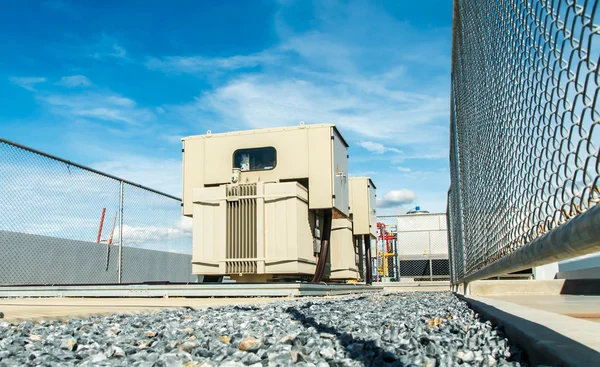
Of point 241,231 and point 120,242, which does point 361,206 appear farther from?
point 120,242

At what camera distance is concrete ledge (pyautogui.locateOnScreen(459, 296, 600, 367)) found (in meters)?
1.21

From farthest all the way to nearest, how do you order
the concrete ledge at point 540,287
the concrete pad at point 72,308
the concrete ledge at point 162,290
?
the concrete ledge at point 540,287
the concrete ledge at point 162,290
the concrete pad at point 72,308

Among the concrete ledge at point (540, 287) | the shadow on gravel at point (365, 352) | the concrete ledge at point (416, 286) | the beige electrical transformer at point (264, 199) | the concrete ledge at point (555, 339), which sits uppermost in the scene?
the beige electrical transformer at point (264, 199)

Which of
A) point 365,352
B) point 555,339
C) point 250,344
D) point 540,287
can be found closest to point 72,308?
point 250,344

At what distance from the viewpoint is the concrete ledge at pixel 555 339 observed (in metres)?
1.21

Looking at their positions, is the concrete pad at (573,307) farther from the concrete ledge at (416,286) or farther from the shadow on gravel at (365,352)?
the concrete ledge at (416,286)

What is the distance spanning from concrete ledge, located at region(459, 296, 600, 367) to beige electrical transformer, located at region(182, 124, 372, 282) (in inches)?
208

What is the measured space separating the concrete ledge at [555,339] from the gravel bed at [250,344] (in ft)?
0.21

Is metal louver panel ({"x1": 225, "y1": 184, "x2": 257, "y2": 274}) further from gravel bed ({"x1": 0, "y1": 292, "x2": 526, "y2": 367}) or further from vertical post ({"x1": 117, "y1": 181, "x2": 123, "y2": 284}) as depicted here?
gravel bed ({"x1": 0, "y1": 292, "x2": 526, "y2": 367})

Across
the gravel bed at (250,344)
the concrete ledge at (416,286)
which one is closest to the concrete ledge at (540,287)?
the concrete ledge at (416,286)

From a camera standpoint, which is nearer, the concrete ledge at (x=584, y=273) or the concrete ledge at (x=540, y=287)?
the concrete ledge at (x=540, y=287)

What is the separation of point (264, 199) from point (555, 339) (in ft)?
19.7

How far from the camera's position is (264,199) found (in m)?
7.33

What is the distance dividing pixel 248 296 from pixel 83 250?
3.29 meters
